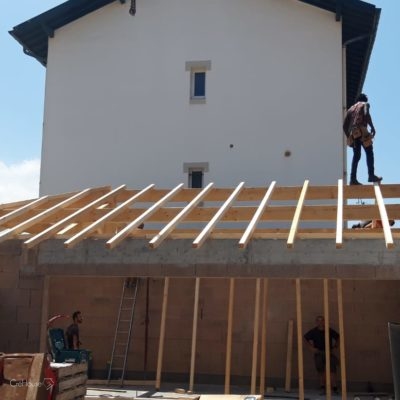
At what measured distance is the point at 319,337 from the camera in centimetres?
1148

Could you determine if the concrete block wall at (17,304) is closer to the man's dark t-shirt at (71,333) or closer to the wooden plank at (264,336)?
the man's dark t-shirt at (71,333)

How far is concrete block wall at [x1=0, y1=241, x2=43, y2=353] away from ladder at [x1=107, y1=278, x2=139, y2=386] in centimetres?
176

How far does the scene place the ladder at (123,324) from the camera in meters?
12.3

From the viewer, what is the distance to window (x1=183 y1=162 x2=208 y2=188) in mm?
15156

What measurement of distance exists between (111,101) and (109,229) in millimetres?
6011

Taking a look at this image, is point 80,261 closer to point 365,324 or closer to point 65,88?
point 365,324

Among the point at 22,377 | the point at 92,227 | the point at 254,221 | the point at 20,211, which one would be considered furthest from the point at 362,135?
the point at 22,377

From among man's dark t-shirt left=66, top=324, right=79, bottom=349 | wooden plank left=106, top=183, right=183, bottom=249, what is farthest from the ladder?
wooden plank left=106, top=183, right=183, bottom=249

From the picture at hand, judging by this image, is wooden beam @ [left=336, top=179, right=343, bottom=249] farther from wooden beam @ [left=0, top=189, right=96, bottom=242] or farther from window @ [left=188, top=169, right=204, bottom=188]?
window @ [left=188, top=169, right=204, bottom=188]

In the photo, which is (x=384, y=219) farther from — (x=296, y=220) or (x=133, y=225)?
(x=133, y=225)

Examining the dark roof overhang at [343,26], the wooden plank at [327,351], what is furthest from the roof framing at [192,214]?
the dark roof overhang at [343,26]

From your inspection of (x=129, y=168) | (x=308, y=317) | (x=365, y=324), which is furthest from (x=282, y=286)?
(x=129, y=168)

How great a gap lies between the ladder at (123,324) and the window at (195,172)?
3622 mm

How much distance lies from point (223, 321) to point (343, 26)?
778 cm
